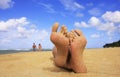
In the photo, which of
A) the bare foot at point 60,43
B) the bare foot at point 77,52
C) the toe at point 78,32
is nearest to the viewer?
the bare foot at point 60,43

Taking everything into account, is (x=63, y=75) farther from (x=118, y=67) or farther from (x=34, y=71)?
(x=118, y=67)

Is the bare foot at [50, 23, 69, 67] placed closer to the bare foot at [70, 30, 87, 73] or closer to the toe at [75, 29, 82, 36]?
the bare foot at [70, 30, 87, 73]

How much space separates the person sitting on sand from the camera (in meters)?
6.28

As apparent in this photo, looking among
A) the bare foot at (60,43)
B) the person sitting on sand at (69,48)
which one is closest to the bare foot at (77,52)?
the person sitting on sand at (69,48)

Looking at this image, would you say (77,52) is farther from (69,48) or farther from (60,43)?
(60,43)

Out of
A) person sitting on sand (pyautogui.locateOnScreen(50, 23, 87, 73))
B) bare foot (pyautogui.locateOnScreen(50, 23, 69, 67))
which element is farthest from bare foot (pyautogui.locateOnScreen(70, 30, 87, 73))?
bare foot (pyautogui.locateOnScreen(50, 23, 69, 67))

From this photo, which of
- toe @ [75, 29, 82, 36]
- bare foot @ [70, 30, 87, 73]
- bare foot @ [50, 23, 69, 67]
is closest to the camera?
bare foot @ [50, 23, 69, 67]

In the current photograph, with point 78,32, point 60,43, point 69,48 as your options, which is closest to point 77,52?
point 69,48

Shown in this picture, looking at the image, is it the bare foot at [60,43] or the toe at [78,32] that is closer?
the bare foot at [60,43]

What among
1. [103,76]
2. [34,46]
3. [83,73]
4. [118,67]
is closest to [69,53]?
[83,73]

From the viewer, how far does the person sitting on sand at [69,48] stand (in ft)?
20.6

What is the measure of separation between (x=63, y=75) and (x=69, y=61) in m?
0.49

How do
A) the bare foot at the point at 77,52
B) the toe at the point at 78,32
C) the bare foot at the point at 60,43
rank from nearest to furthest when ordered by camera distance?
the bare foot at the point at 60,43, the bare foot at the point at 77,52, the toe at the point at 78,32

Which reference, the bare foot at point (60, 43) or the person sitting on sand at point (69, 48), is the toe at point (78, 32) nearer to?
the person sitting on sand at point (69, 48)
